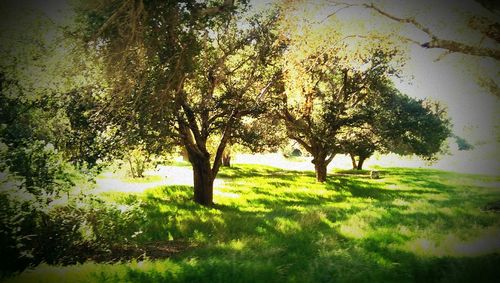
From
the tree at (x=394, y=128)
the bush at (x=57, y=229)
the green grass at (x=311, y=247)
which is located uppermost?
the tree at (x=394, y=128)

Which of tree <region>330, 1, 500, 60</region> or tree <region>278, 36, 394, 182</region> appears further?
tree <region>278, 36, 394, 182</region>

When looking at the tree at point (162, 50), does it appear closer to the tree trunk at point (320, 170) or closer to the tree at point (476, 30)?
the tree at point (476, 30)

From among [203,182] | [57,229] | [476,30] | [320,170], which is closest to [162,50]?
[57,229]

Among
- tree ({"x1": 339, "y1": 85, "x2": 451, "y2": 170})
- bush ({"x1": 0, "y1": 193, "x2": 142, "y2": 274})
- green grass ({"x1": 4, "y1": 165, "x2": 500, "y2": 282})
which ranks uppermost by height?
tree ({"x1": 339, "y1": 85, "x2": 451, "y2": 170})

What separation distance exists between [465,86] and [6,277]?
48.7 feet

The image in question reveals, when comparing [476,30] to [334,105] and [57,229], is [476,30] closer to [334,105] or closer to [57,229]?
[57,229]

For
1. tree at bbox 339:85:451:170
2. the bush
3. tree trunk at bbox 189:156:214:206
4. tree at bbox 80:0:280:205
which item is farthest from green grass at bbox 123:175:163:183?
the bush

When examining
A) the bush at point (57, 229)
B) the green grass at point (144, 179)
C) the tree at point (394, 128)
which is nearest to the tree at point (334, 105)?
the tree at point (394, 128)

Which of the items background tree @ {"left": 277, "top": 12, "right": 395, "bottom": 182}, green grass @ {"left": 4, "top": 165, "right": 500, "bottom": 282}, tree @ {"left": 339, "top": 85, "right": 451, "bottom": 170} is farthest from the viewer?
tree @ {"left": 339, "top": 85, "right": 451, "bottom": 170}

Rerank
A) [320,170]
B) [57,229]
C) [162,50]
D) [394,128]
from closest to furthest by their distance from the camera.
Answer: [57,229] < [162,50] < [320,170] < [394,128]

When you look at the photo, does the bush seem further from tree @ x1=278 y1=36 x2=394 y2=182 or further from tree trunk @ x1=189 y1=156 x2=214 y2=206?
tree @ x1=278 y1=36 x2=394 y2=182

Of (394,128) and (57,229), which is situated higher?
(394,128)

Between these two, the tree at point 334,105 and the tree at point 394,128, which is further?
the tree at point 394,128

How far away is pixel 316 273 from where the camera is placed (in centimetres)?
745
